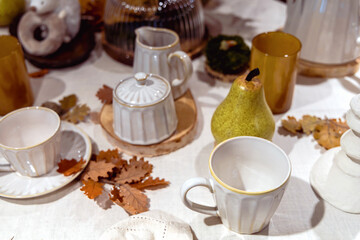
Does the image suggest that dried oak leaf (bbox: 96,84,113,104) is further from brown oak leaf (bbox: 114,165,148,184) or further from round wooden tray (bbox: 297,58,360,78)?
round wooden tray (bbox: 297,58,360,78)

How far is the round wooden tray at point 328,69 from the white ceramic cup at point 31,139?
0.58 meters

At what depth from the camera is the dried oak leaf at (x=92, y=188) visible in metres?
0.64

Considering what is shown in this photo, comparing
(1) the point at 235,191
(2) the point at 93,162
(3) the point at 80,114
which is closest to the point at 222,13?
(3) the point at 80,114

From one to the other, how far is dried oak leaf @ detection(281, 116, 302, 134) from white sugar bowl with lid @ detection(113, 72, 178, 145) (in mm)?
231

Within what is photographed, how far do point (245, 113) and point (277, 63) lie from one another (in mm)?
154

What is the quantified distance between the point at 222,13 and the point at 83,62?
465 millimetres

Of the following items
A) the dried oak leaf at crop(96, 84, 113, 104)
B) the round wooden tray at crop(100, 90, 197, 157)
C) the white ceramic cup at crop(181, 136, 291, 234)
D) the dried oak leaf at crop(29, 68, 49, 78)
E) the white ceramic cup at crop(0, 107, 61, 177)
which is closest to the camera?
the white ceramic cup at crop(181, 136, 291, 234)

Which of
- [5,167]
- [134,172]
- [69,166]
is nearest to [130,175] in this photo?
[134,172]

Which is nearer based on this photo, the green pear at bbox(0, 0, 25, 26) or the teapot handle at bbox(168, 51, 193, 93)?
the teapot handle at bbox(168, 51, 193, 93)

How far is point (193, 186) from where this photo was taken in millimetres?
536

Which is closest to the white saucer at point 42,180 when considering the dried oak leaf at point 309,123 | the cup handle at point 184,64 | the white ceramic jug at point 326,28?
the cup handle at point 184,64

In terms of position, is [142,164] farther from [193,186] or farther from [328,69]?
[328,69]

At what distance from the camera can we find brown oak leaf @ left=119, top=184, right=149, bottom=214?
62 centimetres

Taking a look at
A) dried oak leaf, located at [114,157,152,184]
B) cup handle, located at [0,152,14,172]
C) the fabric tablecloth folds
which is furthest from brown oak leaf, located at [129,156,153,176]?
cup handle, located at [0,152,14,172]
